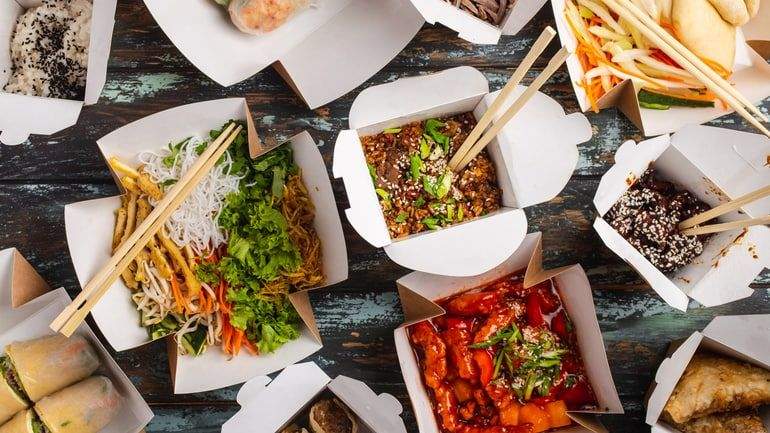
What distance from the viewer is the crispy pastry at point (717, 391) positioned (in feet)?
6.97

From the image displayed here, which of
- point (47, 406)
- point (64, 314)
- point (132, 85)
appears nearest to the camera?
point (64, 314)

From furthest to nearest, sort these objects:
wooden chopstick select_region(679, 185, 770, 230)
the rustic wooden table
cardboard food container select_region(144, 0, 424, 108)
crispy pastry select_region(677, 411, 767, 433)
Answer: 1. the rustic wooden table
2. crispy pastry select_region(677, 411, 767, 433)
3. cardboard food container select_region(144, 0, 424, 108)
4. wooden chopstick select_region(679, 185, 770, 230)

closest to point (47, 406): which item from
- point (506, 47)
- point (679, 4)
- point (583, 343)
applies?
point (583, 343)

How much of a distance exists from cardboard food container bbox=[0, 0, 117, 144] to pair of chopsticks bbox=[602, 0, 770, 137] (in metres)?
1.49

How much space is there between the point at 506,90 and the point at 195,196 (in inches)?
40.0

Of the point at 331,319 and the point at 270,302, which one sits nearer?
the point at 270,302

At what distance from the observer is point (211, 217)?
2137mm

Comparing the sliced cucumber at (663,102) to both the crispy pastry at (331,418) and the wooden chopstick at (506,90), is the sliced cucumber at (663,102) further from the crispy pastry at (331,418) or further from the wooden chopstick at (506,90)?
the crispy pastry at (331,418)

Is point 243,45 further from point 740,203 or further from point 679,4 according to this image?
point 740,203

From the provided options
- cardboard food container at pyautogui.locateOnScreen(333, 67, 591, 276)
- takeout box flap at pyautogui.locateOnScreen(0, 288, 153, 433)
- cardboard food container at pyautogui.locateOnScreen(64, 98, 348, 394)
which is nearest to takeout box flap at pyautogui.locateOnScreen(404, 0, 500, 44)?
cardboard food container at pyautogui.locateOnScreen(333, 67, 591, 276)

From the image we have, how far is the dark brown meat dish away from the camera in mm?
2098

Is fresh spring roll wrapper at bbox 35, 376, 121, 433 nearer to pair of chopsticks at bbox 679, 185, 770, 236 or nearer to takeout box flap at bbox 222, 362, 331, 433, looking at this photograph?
takeout box flap at bbox 222, 362, 331, 433

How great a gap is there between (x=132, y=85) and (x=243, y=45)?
45 centimetres

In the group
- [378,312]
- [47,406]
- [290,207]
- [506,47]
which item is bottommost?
[378,312]
